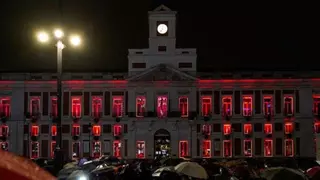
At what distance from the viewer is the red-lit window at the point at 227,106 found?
63719mm

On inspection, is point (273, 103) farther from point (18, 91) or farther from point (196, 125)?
point (18, 91)

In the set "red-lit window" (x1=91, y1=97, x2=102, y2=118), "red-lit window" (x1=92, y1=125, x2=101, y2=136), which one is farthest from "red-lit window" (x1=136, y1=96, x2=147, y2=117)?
"red-lit window" (x1=92, y1=125, x2=101, y2=136)

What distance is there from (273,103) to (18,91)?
27548mm

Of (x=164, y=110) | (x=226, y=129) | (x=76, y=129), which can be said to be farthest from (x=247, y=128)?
(x=76, y=129)

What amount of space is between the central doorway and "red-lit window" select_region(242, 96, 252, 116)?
873 centimetres

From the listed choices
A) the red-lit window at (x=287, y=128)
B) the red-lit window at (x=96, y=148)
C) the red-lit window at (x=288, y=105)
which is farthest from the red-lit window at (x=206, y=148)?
the red-lit window at (x=96, y=148)

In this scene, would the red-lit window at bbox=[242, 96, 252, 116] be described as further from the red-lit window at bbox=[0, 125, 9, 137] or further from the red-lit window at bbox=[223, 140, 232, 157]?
the red-lit window at bbox=[0, 125, 9, 137]

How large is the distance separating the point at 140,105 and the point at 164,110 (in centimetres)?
263

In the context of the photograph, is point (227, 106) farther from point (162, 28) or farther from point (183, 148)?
point (162, 28)

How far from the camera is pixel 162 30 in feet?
203

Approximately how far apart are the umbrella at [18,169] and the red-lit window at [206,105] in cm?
6190

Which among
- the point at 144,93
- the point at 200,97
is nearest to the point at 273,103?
the point at 200,97

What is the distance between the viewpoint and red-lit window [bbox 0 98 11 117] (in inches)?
2483

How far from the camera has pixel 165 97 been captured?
206ft
